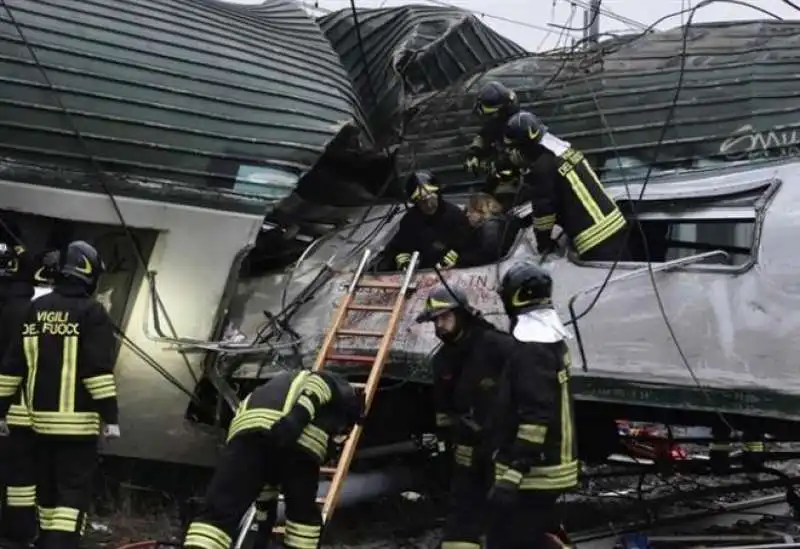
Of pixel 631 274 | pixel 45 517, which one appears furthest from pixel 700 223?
pixel 45 517

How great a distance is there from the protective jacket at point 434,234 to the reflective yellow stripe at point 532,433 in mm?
2208

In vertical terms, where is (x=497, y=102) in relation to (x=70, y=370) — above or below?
above

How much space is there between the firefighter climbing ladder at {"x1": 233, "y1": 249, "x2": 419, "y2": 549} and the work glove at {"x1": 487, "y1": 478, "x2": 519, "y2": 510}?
3.41 ft

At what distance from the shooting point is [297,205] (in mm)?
7629

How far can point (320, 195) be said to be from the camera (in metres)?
7.98

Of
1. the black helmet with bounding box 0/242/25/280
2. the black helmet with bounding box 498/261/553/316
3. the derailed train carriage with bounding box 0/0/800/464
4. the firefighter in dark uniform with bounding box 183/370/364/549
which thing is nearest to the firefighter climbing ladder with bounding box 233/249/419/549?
the derailed train carriage with bounding box 0/0/800/464

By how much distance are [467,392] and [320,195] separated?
3219 millimetres

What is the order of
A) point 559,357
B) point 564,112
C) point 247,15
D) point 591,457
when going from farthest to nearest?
point 247,15 → point 591,457 → point 564,112 → point 559,357

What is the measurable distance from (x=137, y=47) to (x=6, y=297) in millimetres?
1870

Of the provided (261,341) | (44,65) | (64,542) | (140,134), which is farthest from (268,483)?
(44,65)

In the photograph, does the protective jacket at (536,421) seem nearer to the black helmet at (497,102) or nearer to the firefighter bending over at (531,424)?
the firefighter bending over at (531,424)

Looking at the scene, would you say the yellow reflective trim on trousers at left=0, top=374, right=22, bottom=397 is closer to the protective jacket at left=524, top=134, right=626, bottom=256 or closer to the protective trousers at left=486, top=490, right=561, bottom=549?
the protective trousers at left=486, top=490, right=561, bottom=549

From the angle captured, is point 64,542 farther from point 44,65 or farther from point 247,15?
point 247,15

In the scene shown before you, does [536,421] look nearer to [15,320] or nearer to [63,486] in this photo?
[63,486]
